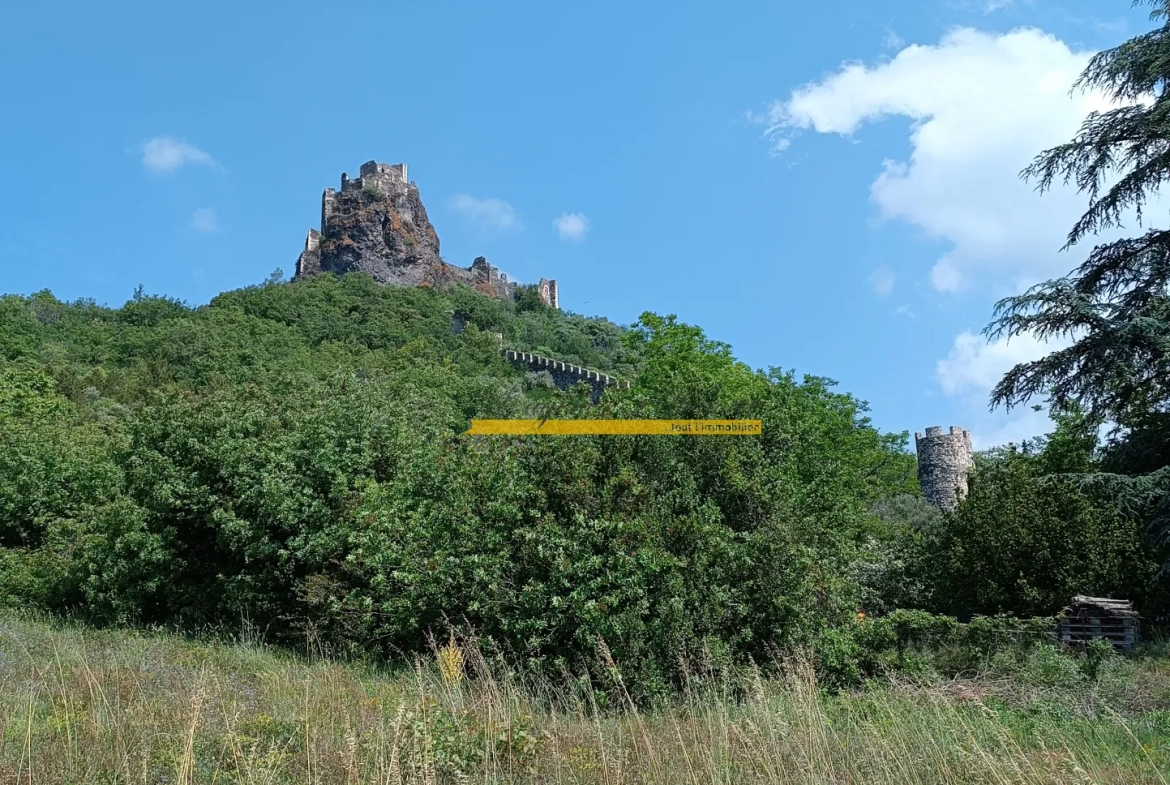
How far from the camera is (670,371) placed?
23000 millimetres

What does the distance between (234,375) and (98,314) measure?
91.5ft

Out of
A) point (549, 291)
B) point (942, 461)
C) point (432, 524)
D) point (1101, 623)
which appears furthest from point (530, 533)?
point (549, 291)

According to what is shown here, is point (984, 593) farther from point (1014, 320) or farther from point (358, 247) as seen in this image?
point (358, 247)

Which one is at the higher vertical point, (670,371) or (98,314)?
(98,314)

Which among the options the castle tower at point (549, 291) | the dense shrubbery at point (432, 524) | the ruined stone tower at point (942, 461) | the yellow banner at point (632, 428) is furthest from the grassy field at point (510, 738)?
the castle tower at point (549, 291)

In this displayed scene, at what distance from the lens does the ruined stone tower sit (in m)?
31.4

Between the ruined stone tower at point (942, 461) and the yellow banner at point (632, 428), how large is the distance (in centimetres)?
2248

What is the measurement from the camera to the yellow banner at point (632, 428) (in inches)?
409

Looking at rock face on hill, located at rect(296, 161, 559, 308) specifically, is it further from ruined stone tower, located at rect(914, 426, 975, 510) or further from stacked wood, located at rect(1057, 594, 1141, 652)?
stacked wood, located at rect(1057, 594, 1141, 652)

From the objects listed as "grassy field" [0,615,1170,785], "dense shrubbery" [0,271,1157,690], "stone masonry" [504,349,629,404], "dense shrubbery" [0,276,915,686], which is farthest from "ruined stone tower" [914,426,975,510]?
"grassy field" [0,615,1170,785]

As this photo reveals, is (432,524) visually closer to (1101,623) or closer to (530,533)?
(530,533)

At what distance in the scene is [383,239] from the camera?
76062mm


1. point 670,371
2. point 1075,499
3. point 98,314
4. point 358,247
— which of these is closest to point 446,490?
point 1075,499

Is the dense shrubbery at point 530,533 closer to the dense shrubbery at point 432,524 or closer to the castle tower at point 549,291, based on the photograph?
the dense shrubbery at point 432,524
